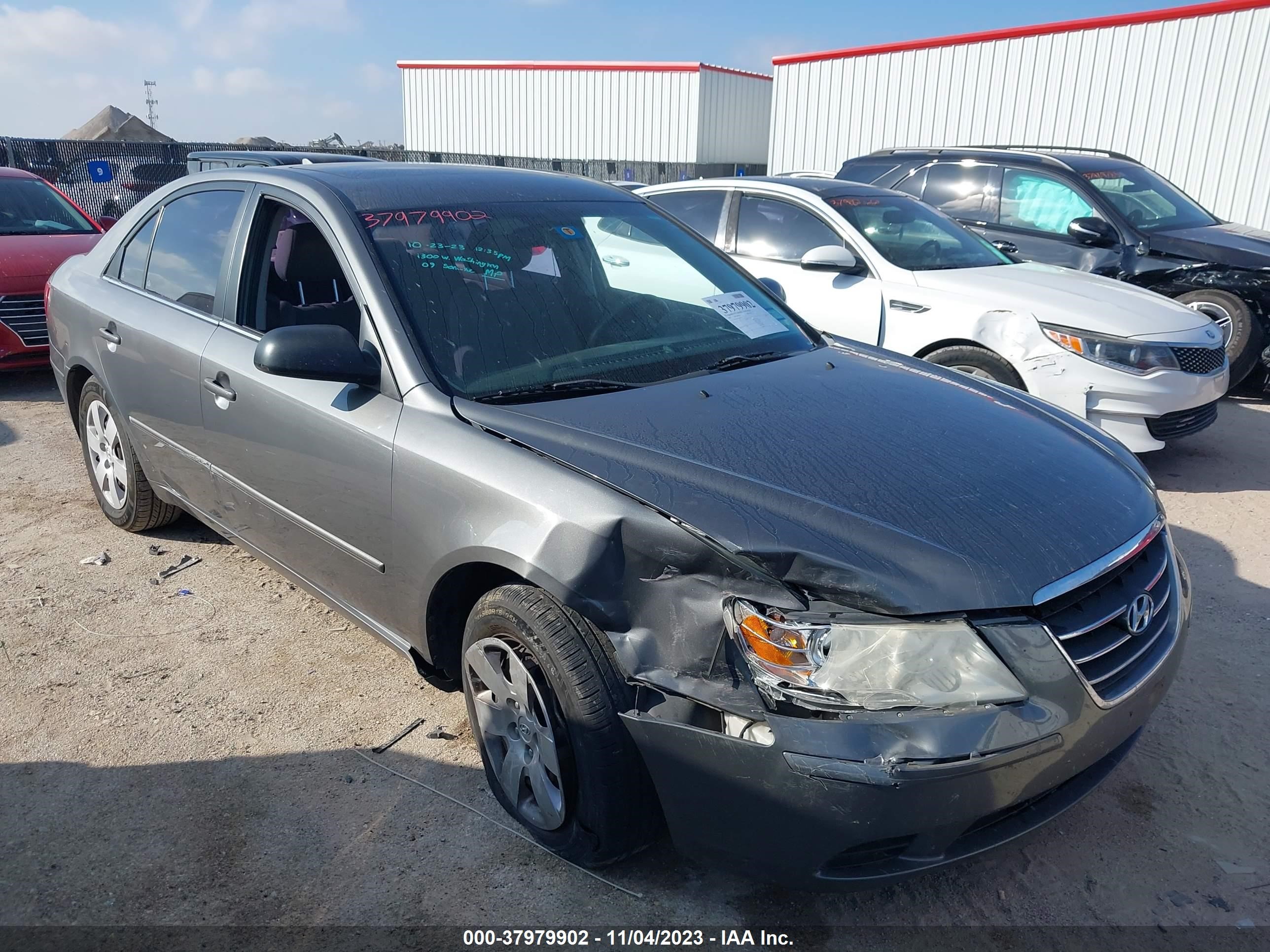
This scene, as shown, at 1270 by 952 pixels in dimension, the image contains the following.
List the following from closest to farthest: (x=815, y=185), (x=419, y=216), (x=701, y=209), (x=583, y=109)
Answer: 1. (x=419, y=216)
2. (x=815, y=185)
3. (x=701, y=209)
4. (x=583, y=109)

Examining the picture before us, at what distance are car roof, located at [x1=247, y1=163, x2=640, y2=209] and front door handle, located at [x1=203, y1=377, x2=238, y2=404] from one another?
76 cm

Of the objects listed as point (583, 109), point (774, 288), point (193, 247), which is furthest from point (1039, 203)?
point (583, 109)

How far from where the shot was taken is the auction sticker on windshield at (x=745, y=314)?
3.41 m

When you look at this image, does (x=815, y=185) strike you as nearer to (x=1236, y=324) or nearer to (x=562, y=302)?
(x=1236, y=324)

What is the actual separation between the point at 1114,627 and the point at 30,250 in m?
8.17

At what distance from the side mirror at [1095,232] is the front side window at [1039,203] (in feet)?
0.37

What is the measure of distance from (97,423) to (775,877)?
3.98 m

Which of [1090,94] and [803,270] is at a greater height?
[1090,94]

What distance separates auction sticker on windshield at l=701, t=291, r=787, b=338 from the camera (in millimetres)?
3412

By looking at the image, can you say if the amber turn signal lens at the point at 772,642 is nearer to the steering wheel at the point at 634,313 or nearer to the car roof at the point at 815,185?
the steering wheel at the point at 634,313

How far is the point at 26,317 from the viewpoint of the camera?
7.25 m

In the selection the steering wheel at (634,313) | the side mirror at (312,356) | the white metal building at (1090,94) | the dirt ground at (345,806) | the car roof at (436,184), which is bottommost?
the dirt ground at (345,806)

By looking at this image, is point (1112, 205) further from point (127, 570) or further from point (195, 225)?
point (127, 570)

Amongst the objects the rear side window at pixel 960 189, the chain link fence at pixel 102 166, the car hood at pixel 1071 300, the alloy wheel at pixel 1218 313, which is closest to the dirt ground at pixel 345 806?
the car hood at pixel 1071 300
